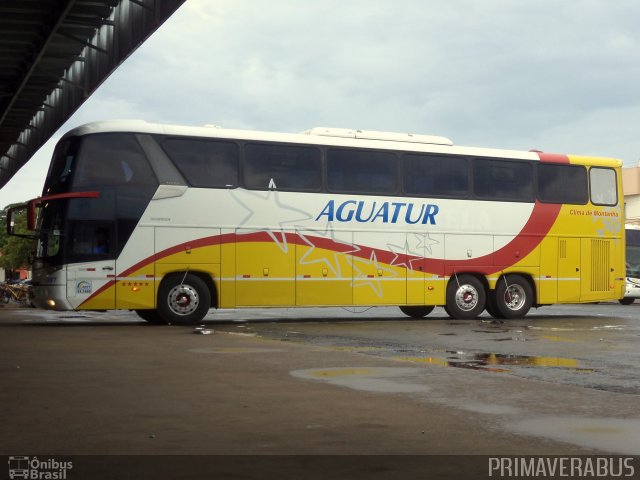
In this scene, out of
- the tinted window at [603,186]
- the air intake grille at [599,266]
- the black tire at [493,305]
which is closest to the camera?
the black tire at [493,305]

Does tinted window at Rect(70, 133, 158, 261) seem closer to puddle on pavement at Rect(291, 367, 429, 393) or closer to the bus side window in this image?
the bus side window

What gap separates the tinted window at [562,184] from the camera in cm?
2412

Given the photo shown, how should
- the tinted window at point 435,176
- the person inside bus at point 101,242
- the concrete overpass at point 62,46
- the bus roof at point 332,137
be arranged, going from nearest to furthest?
the concrete overpass at point 62,46
the person inside bus at point 101,242
the bus roof at point 332,137
the tinted window at point 435,176

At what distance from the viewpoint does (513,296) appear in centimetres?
2367

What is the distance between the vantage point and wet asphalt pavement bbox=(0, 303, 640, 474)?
238 inches

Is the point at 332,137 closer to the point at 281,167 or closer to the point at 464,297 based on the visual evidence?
the point at 281,167

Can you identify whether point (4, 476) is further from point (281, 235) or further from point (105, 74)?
point (105, 74)

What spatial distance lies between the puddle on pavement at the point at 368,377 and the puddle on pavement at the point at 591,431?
6.38 ft

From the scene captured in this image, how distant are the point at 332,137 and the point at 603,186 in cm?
751

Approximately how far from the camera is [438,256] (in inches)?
900

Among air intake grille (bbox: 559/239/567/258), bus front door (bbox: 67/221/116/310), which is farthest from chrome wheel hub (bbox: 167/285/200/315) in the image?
air intake grille (bbox: 559/239/567/258)

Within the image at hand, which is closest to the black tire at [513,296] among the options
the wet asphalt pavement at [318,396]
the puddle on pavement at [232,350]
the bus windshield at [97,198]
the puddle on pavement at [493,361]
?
the wet asphalt pavement at [318,396]

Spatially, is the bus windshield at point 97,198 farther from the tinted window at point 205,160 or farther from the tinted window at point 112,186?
the tinted window at point 205,160

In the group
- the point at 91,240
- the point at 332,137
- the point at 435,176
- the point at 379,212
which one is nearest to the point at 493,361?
the point at 91,240
